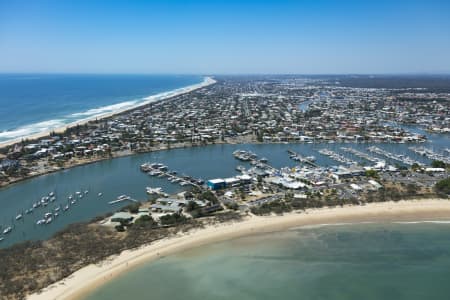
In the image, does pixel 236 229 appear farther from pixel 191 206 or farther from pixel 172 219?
pixel 172 219

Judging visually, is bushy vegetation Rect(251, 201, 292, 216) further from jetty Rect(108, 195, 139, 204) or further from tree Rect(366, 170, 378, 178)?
tree Rect(366, 170, 378, 178)

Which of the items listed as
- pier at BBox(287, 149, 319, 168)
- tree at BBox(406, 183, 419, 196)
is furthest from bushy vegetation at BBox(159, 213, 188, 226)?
pier at BBox(287, 149, 319, 168)

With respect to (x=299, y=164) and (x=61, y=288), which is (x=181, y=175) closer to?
(x=299, y=164)

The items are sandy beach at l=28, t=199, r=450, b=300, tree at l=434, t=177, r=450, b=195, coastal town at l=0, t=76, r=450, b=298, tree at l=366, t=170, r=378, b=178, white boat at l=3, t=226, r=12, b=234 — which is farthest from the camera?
tree at l=366, t=170, r=378, b=178

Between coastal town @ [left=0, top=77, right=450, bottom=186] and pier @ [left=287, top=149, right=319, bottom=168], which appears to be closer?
pier @ [left=287, top=149, right=319, bottom=168]

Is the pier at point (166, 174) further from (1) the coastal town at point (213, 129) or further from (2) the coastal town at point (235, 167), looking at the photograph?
(1) the coastal town at point (213, 129)

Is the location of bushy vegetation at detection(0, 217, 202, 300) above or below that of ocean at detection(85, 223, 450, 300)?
above

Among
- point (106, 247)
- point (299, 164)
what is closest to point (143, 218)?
point (106, 247)

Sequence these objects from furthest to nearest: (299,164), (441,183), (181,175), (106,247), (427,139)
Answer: (427,139), (299,164), (181,175), (441,183), (106,247)
